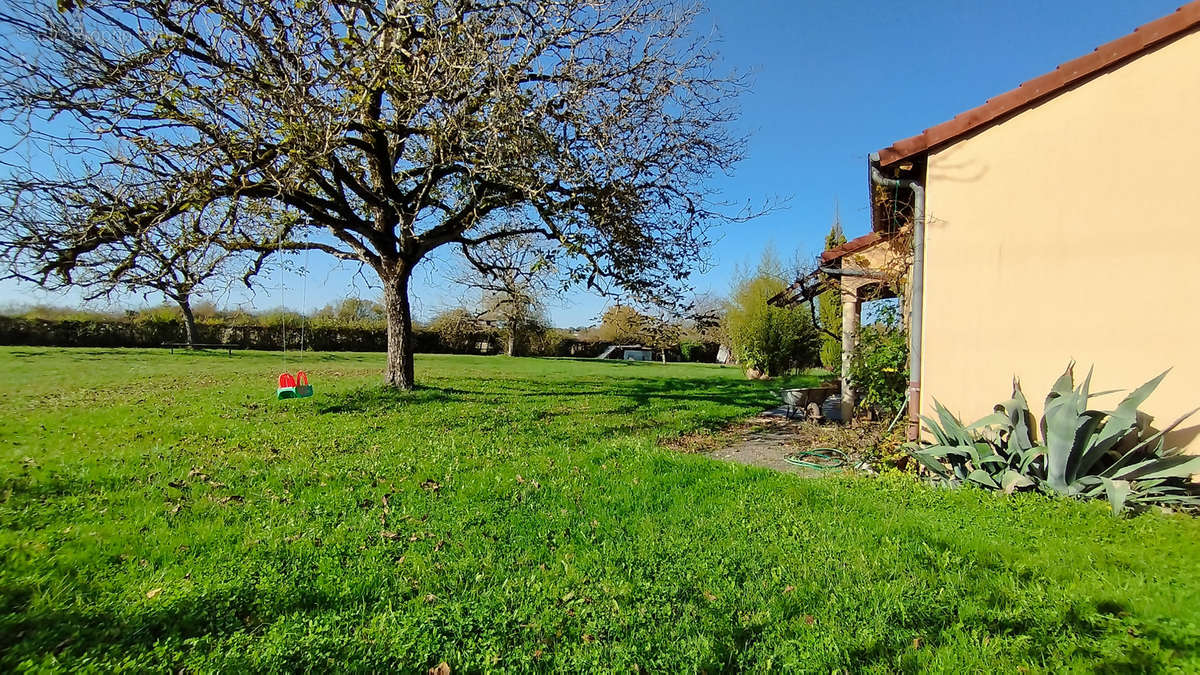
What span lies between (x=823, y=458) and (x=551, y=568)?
4729 millimetres

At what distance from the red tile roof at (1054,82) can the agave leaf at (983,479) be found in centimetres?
366

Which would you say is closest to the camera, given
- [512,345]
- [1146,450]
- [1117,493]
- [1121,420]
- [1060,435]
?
[1117,493]

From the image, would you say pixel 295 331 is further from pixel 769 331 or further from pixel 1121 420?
pixel 1121 420

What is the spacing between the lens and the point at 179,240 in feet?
25.5

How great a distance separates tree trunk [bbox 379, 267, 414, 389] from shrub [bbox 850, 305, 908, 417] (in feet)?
31.2

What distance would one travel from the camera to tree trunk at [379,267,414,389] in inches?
456

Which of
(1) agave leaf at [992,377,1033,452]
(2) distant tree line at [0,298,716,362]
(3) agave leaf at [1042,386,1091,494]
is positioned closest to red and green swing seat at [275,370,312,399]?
(2) distant tree line at [0,298,716,362]

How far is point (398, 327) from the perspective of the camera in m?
11.7

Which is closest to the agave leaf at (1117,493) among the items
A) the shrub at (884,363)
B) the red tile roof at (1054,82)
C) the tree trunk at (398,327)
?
the shrub at (884,363)

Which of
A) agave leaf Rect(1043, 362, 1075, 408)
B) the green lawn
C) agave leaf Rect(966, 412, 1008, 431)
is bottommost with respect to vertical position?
the green lawn

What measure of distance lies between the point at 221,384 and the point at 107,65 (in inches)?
352

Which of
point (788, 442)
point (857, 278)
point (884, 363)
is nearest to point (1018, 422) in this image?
point (884, 363)

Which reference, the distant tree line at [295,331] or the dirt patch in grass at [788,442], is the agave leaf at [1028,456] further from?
the distant tree line at [295,331]

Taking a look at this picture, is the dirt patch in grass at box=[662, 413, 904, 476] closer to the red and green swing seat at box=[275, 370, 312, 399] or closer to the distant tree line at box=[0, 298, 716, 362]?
the distant tree line at box=[0, 298, 716, 362]
